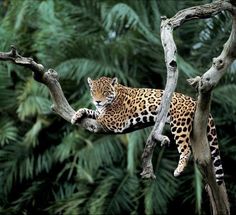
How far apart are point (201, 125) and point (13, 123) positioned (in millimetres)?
6527

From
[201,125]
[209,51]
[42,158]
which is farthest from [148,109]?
[42,158]

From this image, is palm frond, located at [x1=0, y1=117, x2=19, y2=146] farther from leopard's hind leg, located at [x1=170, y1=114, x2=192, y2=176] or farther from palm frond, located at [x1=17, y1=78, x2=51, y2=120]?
leopard's hind leg, located at [x1=170, y1=114, x2=192, y2=176]

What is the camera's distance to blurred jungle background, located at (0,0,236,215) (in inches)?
458

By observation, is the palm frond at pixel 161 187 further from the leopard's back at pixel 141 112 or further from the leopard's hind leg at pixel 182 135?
the leopard's hind leg at pixel 182 135

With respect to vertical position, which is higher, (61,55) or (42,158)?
(61,55)

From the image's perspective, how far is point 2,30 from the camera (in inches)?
484

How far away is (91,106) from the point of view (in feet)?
36.5

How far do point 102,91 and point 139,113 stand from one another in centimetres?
34

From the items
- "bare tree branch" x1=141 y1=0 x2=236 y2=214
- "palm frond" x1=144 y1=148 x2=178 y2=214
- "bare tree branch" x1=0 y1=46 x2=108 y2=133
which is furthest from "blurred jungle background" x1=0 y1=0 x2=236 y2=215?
"bare tree branch" x1=141 y1=0 x2=236 y2=214

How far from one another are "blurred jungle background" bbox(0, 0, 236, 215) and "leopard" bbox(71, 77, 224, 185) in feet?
14.0

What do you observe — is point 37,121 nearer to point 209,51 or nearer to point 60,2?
point 60,2

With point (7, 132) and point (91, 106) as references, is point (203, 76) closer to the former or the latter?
point (91, 106)

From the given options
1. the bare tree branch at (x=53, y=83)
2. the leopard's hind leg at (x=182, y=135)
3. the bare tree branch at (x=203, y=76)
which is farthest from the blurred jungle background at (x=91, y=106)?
the leopard's hind leg at (x=182, y=135)

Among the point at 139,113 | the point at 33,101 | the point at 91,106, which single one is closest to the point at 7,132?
the point at 33,101
